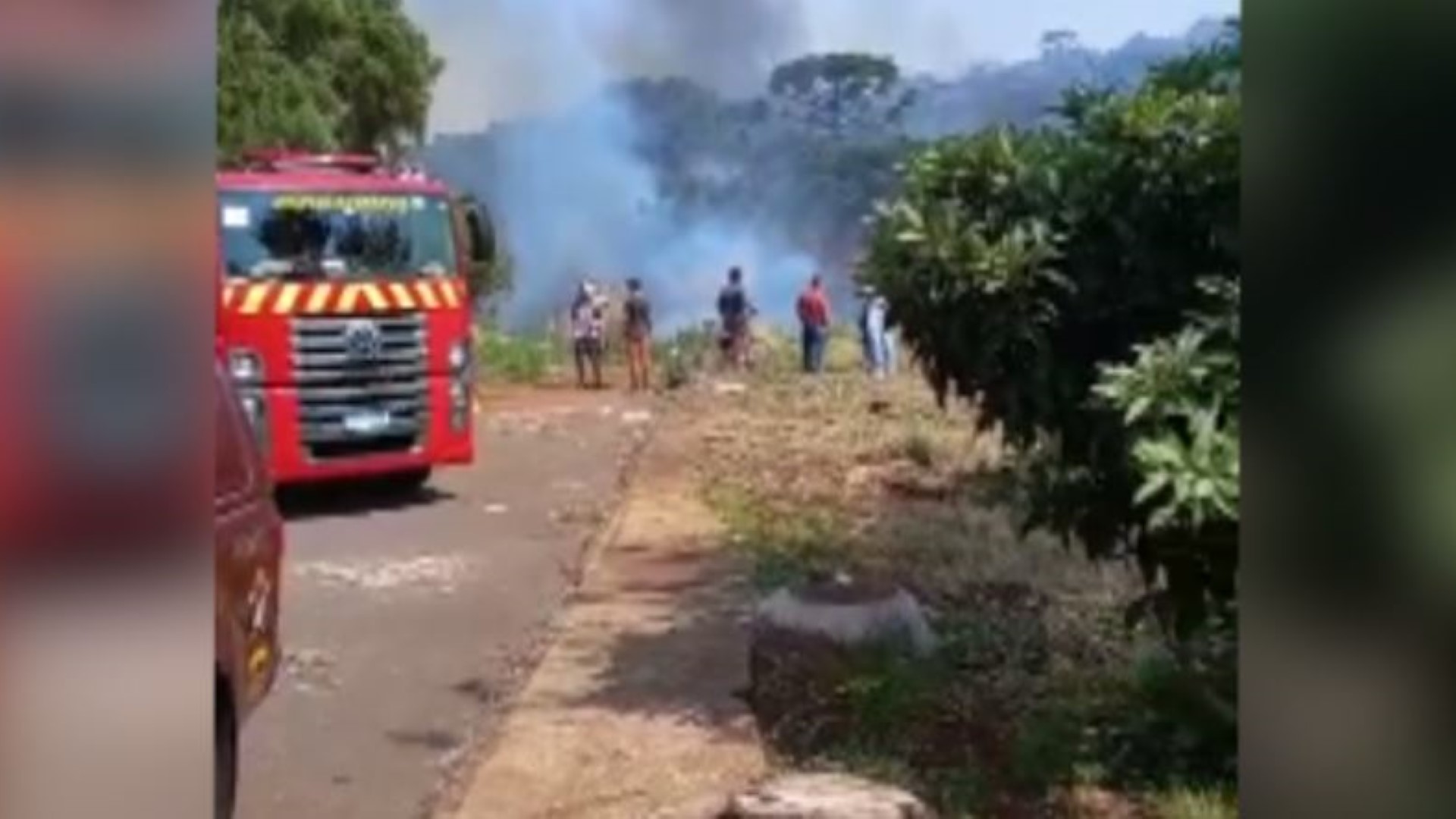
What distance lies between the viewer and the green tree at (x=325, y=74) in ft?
60.8

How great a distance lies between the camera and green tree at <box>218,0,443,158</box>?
18.5 meters

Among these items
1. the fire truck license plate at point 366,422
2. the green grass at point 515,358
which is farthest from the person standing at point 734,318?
the fire truck license plate at point 366,422

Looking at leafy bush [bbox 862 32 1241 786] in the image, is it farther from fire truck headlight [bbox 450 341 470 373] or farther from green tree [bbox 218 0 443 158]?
green tree [bbox 218 0 443 158]

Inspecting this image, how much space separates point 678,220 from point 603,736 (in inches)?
1529

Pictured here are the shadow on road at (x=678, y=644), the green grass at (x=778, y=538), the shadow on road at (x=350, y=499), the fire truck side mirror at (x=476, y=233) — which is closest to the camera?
the shadow on road at (x=678, y=644)

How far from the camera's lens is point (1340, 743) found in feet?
3.61

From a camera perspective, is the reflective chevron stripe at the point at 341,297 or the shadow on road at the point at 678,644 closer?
the shadow on road at the point at 678,644

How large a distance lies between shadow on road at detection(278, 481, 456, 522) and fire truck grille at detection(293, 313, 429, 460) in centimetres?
39

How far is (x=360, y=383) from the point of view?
34.6 ft

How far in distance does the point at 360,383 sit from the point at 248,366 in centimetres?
68

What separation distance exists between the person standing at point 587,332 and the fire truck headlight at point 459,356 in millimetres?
9612

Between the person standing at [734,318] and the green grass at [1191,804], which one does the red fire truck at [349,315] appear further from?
the person standing at [734,318]

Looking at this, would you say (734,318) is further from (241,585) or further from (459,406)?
(241,585)

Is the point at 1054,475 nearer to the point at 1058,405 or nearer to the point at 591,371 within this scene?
the point at 1058,405
